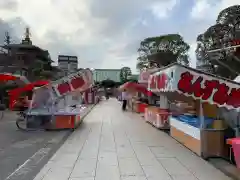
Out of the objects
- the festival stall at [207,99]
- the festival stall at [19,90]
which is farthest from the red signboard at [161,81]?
the festival stall at [19,90]

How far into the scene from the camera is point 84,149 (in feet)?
32.3

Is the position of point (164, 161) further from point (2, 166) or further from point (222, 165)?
point (2, 166)

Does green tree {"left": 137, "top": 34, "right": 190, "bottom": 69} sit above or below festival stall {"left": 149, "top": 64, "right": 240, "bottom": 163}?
above

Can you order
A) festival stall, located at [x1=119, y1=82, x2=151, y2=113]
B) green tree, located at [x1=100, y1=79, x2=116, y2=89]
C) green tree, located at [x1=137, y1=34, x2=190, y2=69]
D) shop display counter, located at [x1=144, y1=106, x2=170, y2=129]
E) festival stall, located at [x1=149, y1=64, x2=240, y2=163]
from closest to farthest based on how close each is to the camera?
festival stall, located at [x1=149, y1=64, x2=240, y2=163], shop display counter, located at [x1=144, y1=106, x2=170, y2=129], festival stall, located at [x1=119, y1=82, x2=151, y2=113], green tree, located at [x1=137, y1=34, x2=190, y2=69], green tree, located at [x1=100, y1=79, x2=116, y2=89]

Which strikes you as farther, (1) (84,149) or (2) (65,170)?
(1) (84,149)

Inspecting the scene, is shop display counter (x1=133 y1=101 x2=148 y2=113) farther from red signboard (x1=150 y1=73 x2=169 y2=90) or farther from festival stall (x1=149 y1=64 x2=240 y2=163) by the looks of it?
festival stall (x1=149 y1=64 x2=240 y2=163)

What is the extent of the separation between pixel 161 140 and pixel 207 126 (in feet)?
10.2

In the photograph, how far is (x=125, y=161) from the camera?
814cm

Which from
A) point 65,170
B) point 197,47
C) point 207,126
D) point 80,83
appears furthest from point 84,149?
point 197,47

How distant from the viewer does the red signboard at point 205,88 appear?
7984mm

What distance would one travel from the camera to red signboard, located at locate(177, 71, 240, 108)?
26.2ft

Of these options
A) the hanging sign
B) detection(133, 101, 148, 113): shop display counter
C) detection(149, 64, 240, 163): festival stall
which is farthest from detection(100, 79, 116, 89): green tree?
detection(149, 64, 240, 163): festival stall

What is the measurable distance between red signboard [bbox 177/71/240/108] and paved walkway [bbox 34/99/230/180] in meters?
1.59

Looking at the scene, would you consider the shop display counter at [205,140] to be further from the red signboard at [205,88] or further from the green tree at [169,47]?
the green tree at [169,47]
